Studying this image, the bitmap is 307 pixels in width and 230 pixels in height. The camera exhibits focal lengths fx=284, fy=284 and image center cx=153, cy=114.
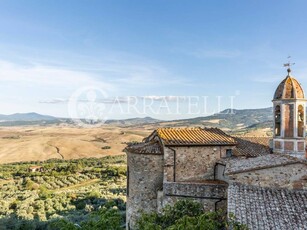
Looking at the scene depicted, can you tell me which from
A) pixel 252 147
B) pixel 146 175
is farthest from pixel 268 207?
pixel 252 147

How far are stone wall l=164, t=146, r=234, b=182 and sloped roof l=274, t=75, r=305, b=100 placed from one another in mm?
5159

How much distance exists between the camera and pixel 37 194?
37500 millimetres

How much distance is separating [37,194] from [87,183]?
13.0 m

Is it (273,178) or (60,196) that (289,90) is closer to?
(273,178)

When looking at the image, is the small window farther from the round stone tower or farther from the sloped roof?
the sloped roof

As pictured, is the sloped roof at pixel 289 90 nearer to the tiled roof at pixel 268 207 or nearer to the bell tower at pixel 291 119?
the bell tower at pixel 291 119

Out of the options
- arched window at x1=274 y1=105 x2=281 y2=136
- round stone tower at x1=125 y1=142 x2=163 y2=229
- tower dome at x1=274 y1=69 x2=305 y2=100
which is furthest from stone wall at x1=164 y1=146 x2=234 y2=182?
tower dome at x1=274 y1=69 x2=305 y2=100

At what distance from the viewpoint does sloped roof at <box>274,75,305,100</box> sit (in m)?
17.8

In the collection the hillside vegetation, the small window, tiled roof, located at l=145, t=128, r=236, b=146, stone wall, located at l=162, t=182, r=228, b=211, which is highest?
tiled roof, located at l=145, t=128, r=236, b=146

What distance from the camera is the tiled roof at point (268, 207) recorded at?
9.12 metres

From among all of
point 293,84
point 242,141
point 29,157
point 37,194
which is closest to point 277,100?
point 293,84

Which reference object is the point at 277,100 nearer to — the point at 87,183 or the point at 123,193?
the point at 123,193

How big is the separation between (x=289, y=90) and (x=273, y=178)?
800 cm

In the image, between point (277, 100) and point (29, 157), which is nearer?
point (277, 100)
